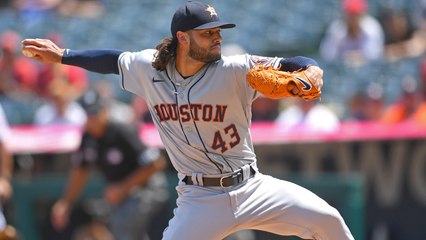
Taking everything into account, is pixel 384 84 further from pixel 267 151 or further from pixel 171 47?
pixel 171 47

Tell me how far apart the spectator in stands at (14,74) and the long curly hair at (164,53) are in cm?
569

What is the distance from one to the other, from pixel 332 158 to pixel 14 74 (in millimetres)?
4749

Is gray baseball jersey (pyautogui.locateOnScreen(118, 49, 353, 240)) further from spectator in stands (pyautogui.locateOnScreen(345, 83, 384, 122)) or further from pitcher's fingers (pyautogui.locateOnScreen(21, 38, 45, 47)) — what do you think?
spectator in stands (pyautogui.locateOnScreen(345, 83, 384, 122))

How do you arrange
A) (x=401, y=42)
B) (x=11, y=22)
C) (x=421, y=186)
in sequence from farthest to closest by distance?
1. (x=11, y=22)
2. (x=401, y=42)
3. (x=421, y=186)

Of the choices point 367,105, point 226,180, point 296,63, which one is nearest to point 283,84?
point 296,63

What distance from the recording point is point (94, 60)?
5.11m

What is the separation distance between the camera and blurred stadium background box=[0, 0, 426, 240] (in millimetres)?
7391

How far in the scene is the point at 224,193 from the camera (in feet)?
16.2

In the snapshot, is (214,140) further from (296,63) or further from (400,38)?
(400,38)

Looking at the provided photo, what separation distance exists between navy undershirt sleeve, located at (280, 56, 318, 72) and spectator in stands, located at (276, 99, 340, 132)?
3.13m

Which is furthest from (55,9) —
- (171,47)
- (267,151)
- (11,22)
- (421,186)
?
(171,47)

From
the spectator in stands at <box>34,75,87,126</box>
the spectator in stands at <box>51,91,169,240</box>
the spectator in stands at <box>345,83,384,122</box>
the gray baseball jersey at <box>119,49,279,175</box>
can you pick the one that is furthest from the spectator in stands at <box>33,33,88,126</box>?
the gray baseball jersey at <box>119,49,279,175</box>

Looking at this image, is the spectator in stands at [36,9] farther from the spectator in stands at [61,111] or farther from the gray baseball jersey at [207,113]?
the gray baseball jersey at [207,113]

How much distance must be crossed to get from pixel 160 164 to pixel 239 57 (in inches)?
104
